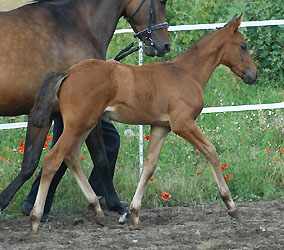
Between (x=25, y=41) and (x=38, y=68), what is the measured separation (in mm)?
225

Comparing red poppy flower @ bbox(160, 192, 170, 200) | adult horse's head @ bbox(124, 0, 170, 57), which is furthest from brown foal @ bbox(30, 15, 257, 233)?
red poppy flower @ bbox(160, 192, 170, 200)

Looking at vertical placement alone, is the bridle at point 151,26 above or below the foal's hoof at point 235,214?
above

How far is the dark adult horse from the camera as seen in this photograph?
17.5ft

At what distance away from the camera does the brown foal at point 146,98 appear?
510 centimetres

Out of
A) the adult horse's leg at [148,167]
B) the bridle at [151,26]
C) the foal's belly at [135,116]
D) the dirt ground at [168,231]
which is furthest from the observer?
the bridle at [151,26]

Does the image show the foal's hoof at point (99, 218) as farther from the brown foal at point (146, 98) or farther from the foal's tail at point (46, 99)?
the foal's tail at point (46, 99)

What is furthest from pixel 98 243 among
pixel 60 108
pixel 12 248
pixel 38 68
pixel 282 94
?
pixel 282 94

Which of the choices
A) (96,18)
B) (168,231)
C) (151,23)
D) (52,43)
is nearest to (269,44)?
(151,23)

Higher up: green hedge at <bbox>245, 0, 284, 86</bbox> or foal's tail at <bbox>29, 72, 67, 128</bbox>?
foal's tail at <bbox>29, 72, 67, 128</bbox>

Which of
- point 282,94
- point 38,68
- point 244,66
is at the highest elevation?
point 38,68

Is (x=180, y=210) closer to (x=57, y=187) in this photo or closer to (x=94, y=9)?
(x=57, y=187)

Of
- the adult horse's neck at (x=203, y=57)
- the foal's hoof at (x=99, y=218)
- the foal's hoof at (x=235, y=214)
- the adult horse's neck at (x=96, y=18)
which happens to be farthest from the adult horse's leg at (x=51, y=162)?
the foal's hoof at (x=235, y=214)

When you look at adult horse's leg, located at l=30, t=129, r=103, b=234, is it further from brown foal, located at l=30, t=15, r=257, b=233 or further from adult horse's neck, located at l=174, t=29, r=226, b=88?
adult horse's neck, located at l=174, t=29, r=226, b=88

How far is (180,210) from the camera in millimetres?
6098
